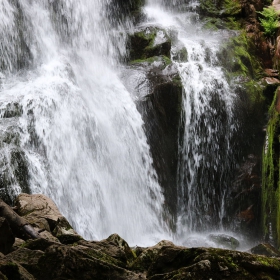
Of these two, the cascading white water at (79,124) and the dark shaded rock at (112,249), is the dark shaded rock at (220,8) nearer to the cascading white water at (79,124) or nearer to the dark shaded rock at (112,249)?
the cascading white water at (79,124)

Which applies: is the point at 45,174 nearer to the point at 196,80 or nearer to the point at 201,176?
the point at 201,176

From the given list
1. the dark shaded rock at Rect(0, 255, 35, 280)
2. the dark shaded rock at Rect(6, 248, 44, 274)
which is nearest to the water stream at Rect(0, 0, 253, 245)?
the dark shaded rock at Rect(6, 248, 44, 274)

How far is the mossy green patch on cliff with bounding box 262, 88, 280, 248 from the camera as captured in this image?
12.0 metres

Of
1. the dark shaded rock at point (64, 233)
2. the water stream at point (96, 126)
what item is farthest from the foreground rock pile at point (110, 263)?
the water stream at point (96, 126)

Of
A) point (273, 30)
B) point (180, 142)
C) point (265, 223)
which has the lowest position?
point (265, 223)

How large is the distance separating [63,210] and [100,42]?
706 cm

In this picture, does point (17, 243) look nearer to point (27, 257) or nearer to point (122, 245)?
point (27, 257)

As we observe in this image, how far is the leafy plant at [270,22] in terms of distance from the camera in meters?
15.9

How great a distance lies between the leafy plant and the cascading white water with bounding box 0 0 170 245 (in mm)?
5514

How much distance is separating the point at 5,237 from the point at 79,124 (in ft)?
19.9

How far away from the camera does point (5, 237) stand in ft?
15.1

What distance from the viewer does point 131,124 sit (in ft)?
38.7

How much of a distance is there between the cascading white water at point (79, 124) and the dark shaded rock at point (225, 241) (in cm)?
148

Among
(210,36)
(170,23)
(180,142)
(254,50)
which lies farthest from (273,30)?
(180,142)
